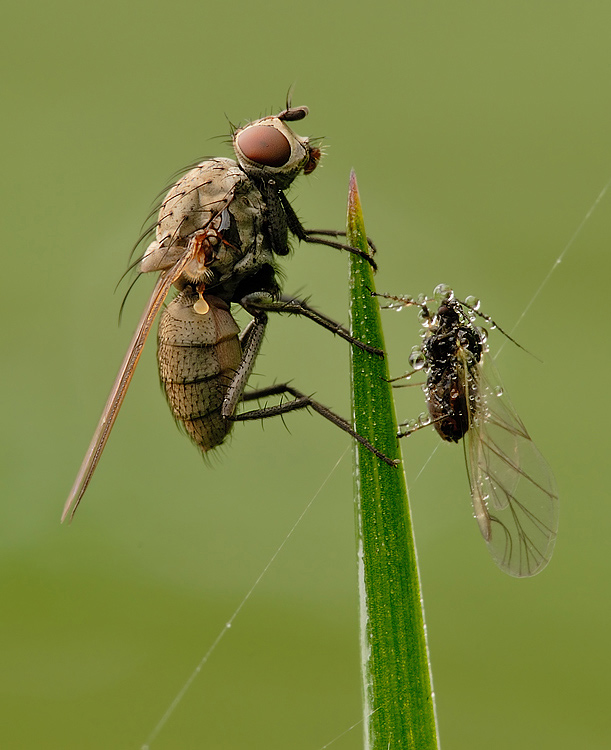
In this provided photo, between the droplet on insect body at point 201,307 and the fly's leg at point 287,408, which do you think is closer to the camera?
the fly's leg at point 287,408

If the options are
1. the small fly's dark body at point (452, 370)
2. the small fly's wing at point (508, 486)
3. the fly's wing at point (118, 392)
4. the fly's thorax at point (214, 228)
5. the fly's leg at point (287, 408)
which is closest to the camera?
the small fly's wing at point (508, 486)

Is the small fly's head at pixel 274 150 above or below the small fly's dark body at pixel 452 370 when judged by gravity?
above

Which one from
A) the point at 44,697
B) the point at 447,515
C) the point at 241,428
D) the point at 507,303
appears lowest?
the point at 44,697

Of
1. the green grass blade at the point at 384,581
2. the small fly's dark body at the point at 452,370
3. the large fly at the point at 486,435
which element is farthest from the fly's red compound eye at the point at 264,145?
the green grass blade at the point at 384,581

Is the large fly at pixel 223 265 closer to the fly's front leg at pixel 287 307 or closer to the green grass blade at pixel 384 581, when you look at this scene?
the fly's front leg at pixel 287 307

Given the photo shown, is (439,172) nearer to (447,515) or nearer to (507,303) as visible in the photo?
(507,303)

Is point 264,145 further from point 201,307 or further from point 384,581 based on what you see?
point 384,581

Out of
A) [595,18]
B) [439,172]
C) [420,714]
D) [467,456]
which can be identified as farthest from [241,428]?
[595,18]
